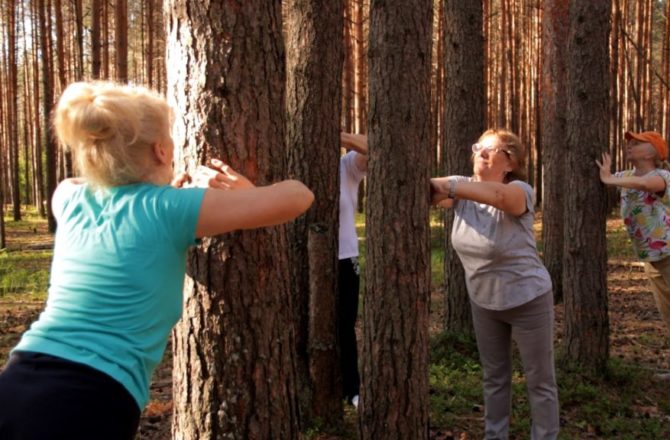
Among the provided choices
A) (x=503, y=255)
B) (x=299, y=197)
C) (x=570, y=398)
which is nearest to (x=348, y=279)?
(x=503, y=255)

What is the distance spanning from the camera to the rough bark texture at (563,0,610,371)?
240 inches

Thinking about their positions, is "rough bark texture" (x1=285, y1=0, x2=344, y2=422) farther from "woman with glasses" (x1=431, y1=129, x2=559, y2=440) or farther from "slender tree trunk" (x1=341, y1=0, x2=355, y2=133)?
"slender tree trunk" (x1=341, y1=0, x2=355, y2=133)

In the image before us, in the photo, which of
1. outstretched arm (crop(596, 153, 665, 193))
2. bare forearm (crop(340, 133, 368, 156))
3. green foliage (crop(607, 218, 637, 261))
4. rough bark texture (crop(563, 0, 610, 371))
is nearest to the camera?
bare forearm (crop(340, 133, 368, 156))

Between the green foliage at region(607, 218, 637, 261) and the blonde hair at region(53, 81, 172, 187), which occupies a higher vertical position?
the blonde hair at region(53, 81, 172, 187)

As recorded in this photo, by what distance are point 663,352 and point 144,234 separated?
23.1 feet

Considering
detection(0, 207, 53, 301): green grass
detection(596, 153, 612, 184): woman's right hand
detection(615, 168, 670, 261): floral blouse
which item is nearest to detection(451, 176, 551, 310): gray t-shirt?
detection(596, 153, 612, 184): woman's right hand

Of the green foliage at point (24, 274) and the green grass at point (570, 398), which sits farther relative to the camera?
the green foliage at point (24, 274)

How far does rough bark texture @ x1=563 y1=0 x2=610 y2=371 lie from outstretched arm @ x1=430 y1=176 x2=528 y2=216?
224 cm

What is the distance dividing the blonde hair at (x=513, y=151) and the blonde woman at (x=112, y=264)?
240 centimetres

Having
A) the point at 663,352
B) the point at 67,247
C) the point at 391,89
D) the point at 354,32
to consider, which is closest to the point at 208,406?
the point at 67,247

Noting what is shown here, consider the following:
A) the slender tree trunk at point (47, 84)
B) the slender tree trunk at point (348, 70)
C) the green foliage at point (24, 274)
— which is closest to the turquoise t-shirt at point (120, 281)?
the green foliage at point (24, 274)

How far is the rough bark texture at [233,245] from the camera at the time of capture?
2746mm

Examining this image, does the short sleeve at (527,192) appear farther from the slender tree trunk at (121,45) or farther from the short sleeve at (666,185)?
the slender tree trunk at (121,45)

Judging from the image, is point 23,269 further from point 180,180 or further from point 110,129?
point 110,129
